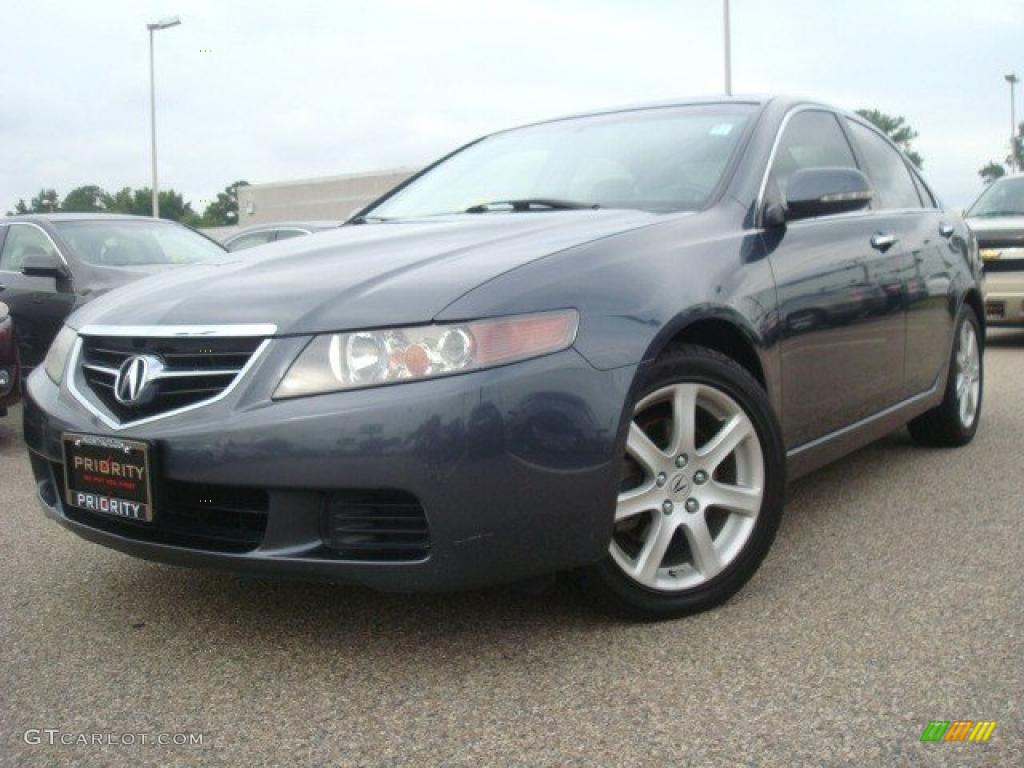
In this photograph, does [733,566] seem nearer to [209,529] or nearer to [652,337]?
[652,337]

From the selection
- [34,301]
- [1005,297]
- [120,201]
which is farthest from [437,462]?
[120,201]

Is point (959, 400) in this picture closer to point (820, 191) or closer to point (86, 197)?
point (820, 191)

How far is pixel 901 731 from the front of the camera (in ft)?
7.36

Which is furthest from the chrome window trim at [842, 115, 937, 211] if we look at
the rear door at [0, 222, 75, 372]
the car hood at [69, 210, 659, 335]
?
the rear door at [0, 222, 75, 372]

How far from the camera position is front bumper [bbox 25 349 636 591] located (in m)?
2.41

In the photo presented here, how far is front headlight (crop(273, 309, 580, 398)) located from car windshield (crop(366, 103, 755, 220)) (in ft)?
3.50

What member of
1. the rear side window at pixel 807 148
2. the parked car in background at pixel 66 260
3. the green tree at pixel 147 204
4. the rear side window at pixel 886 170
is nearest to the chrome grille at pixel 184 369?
the rear side window at pixel 807 148

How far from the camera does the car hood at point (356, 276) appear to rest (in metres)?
2.57

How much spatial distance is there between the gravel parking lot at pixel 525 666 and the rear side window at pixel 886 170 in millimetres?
1483

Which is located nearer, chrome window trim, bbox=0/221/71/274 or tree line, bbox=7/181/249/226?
chrome window trim, bbox=0/221/71/274

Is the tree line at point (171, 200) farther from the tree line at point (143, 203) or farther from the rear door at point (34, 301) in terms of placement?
the rear door at point (34, 301)

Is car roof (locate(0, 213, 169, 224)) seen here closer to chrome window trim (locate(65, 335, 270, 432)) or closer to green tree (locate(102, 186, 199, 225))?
chrome window trim (locate(65, 335, 270, 432))

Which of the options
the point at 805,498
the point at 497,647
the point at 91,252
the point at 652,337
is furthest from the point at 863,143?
the point at 91,252

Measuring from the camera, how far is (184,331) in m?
2.66
